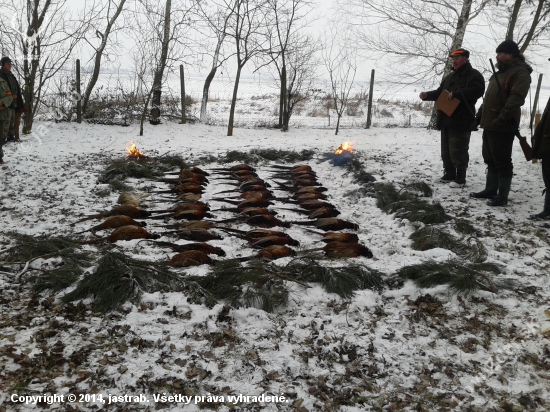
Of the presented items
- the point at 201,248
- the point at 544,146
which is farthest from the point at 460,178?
the point at 201,248

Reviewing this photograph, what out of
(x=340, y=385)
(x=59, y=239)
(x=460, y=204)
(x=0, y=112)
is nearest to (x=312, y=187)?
(x=460, y=204)

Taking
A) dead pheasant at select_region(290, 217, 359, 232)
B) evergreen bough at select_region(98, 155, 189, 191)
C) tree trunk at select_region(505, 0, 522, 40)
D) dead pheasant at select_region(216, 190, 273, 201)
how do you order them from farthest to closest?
tree trunk at select_region(505, 0, 522, 40) → evergreen bough at select_region(98, 155, 189, 191) → dead pheasant at select_region(216, 190, 273, 201) → dead pheasant at select_region(290, 217, 359, 232)

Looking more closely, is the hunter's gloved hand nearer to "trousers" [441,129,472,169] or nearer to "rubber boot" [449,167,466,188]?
"trousers" [441,129,472,169]

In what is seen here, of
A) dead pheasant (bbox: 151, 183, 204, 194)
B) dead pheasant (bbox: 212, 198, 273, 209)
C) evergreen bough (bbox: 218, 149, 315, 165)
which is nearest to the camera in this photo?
dead pheasant (bbox: 212, 198, 273, 209)

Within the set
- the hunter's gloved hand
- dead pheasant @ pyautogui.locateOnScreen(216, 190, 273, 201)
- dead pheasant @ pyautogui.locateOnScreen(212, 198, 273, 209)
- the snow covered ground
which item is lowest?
the snow covered ground

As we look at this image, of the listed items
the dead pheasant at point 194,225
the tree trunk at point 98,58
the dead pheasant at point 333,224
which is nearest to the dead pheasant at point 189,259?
the dead pheasant at point 194,225

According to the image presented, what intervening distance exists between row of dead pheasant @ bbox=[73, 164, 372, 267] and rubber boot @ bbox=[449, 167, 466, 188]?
2082 mm

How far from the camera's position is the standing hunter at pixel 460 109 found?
6035 millimetres

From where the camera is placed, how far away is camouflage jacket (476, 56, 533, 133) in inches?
203

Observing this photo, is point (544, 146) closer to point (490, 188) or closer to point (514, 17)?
point (490, 188)

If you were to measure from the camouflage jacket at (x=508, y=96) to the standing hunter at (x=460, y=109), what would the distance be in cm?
38

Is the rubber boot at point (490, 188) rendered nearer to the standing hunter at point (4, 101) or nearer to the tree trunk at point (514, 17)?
the tree trunk at point (514, 17)

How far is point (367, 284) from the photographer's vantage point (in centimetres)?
381

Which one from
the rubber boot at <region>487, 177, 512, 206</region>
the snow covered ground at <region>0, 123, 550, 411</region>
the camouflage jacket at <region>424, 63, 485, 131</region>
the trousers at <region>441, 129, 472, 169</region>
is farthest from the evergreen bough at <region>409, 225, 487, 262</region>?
the camouflage jacket at <region>424, 63, 485, 131</region>
